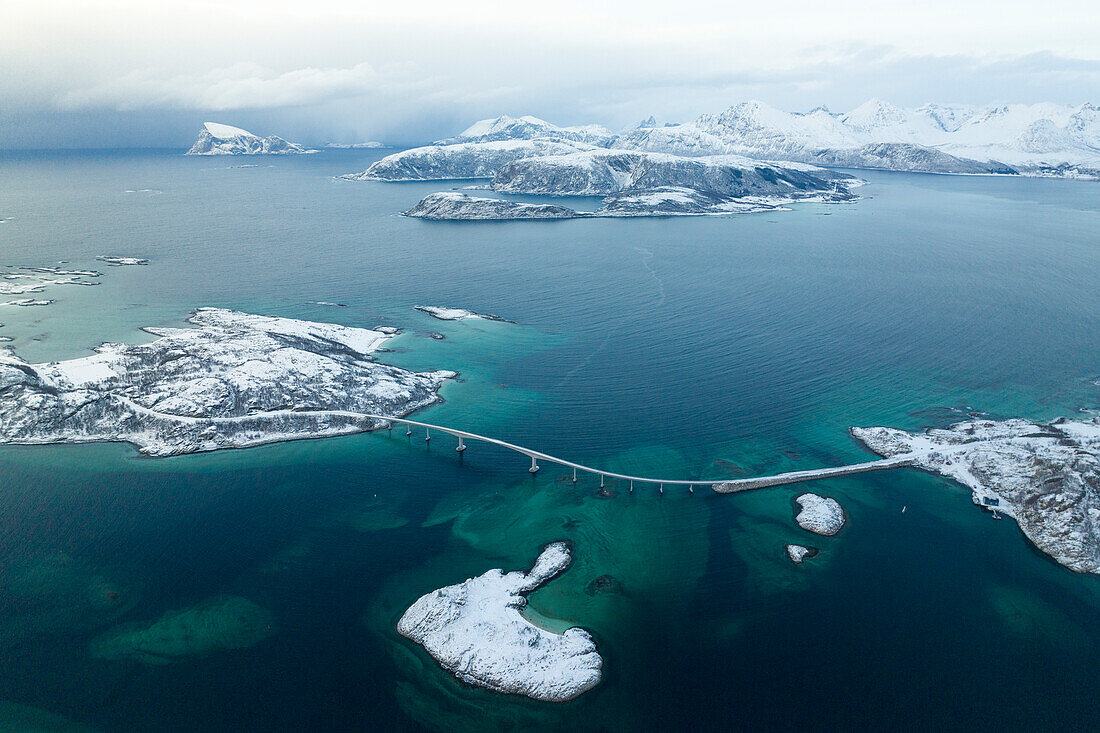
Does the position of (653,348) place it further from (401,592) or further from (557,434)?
(401,592)

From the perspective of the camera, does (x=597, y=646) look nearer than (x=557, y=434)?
Yes

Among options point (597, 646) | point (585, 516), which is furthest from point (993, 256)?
point (597, 646)

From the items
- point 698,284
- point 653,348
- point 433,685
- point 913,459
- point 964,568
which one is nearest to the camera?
point 433,685

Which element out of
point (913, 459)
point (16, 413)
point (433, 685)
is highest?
point (16, 413)

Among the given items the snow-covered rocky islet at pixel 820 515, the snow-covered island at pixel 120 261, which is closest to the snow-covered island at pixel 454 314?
the snow-covered rocky islet at pixel 820 515

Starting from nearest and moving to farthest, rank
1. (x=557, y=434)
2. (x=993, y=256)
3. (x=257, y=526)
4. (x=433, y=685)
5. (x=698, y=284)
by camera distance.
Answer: (x=433, y=685)
(x=257, y=526)
(x=557, y=434)
(x=698, y=284)
(x=993, y=256)

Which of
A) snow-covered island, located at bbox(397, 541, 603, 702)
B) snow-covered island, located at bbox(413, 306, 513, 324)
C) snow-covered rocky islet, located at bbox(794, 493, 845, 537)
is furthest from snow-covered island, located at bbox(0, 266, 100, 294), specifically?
snow-covered rocky islet, located at bbox(794, 493, 845, 537)

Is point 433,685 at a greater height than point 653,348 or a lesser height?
lesser

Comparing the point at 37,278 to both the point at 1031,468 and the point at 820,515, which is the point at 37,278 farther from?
the point at 1031,468
